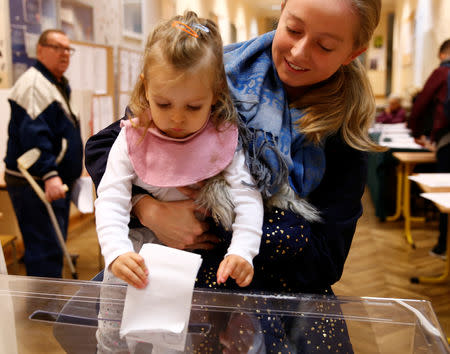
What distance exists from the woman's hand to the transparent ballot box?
202mm

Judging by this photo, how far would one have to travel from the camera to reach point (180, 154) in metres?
1.08

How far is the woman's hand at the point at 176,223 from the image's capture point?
1074 millimetres

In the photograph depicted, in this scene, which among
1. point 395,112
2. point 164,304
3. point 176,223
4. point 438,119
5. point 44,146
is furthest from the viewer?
point 395,112

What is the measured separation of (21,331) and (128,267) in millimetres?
252

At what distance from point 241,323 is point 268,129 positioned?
43 cm

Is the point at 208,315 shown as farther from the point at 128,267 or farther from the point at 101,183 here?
the point at 101,183

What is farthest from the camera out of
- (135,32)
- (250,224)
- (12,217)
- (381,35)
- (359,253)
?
(381,35)

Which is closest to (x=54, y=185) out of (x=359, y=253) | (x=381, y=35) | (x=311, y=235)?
(x=311, y=235)

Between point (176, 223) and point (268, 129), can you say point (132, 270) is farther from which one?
point (268, 129)

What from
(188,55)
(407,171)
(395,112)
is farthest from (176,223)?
(395,112)

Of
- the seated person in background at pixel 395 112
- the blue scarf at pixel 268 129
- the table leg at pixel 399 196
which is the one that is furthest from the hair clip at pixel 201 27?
the seated person in background at pixel 395 112

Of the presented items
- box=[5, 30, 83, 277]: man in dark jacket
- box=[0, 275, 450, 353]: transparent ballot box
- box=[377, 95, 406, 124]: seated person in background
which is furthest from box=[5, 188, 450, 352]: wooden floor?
box=[377, 95, 406, 124]: seated person in background

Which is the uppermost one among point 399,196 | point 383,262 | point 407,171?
Answer: point 407,171

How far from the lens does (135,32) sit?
208 inches
